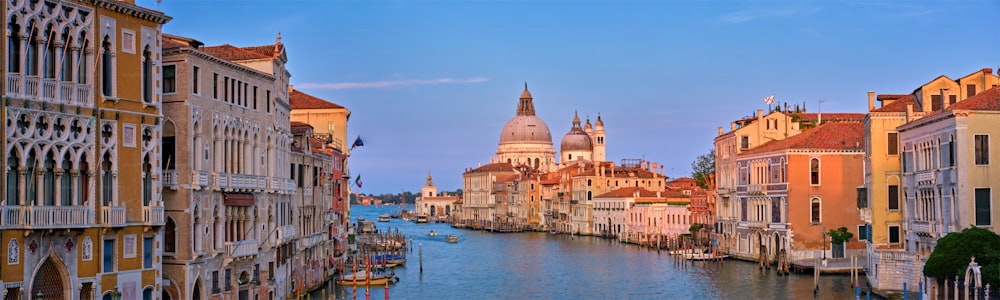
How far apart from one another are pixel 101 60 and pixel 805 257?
2608 centimetres

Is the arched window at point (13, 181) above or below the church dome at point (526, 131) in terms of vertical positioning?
below

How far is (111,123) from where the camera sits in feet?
55.2

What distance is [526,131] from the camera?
115 m

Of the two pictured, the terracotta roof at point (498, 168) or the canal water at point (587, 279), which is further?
the terracotta roof at point (498, 168)

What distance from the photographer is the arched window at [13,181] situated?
15070mm

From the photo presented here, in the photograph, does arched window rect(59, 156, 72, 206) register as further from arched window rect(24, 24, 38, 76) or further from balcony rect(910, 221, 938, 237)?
balcony rect(910, 221, 938, 237)

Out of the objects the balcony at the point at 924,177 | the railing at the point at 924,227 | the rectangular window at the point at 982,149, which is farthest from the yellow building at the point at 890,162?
the rectangular window at the point at 982,149

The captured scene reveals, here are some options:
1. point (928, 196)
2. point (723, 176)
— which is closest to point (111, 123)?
point (928, 196)

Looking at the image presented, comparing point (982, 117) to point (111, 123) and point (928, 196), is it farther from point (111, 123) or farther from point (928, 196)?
point (111, 123)

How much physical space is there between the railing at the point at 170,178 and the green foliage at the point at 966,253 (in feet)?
42.6

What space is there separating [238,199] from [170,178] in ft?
7.27

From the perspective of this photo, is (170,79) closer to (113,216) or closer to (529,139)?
(113,216)

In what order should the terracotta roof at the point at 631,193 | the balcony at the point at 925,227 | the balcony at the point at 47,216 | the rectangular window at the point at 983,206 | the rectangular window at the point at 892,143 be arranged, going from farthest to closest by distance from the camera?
the terracotta roof at the point at 631,193 → the rectangular window at the point at 892,143 → the balcony at the point at 925,227 → the rectangular window at the point at 983,206 → the balcony at the point at 47,216

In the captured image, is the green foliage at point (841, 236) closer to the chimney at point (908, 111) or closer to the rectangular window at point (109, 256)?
the chimney at point (908, 111)
